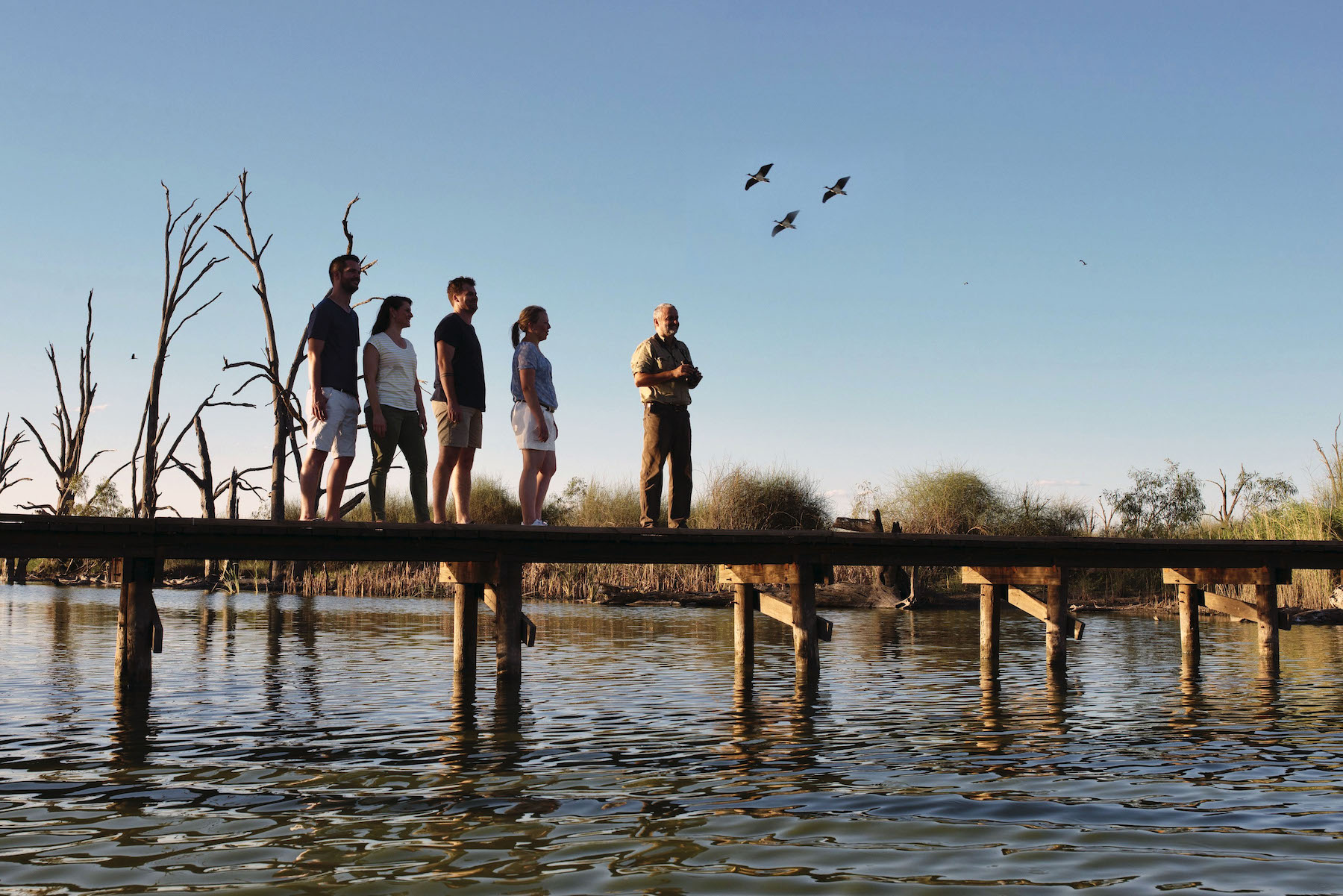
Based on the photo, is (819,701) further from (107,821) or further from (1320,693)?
(107,821)

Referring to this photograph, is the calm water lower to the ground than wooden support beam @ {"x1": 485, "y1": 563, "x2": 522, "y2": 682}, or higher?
lower

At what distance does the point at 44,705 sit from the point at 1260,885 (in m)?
8.76

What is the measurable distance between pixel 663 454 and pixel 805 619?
2.43 meters

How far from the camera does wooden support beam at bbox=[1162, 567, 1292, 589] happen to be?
539 inches

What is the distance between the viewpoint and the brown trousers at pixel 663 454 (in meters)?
10.2

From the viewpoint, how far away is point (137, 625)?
9.30 m

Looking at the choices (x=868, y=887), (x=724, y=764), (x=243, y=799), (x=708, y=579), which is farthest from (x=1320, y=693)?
(x=708, y=579)

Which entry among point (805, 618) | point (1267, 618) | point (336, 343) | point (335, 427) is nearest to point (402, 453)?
point (335, 427)

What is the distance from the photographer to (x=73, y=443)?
34969 mm

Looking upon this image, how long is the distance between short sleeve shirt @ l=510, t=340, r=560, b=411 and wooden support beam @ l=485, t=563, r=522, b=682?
1.55 meters

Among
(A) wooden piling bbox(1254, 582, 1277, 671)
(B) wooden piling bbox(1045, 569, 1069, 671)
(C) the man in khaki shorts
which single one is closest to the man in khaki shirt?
(C) the man in khaki shorts

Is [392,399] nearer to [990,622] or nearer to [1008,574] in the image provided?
[1008,574]

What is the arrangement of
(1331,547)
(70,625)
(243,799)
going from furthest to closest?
(70,625), (1331,547), (243,799)

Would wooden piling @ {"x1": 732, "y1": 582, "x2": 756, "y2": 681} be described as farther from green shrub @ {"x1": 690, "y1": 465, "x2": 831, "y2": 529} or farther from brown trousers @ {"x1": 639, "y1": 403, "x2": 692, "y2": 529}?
green shrub @ {"x1": 690, "y1": 465, "x2": 831, "y2": 529}
